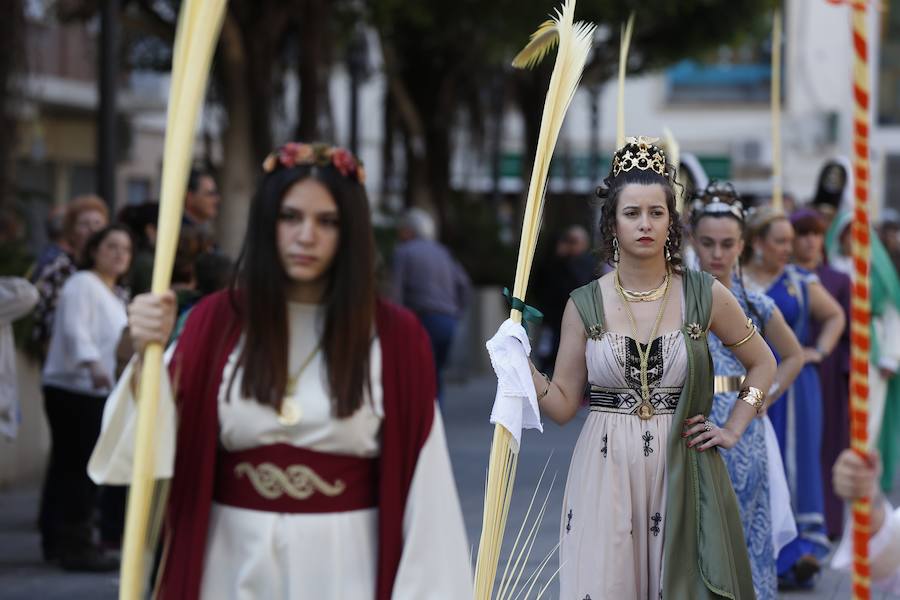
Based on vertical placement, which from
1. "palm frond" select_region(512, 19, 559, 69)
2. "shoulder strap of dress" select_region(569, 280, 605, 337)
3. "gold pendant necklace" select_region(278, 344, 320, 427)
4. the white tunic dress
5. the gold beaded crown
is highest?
"palm frond" select_region(512, 19, 559, 69)

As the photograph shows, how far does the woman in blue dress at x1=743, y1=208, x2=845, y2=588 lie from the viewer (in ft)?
25.7

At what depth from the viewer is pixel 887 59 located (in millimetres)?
39906

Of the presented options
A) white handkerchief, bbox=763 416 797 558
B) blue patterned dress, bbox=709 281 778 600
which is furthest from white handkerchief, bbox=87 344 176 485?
white handkerchief, bbox=763 416 797 558

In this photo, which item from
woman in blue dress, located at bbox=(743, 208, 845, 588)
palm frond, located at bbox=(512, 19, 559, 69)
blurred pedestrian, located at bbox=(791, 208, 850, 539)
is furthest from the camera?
blurred pedestrian, located at bbox=(791, 208, 850, 539)

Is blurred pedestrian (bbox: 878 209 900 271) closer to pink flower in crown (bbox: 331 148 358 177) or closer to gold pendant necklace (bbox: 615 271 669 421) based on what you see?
gold pendant necklace (bbox: 615 271 669 421)

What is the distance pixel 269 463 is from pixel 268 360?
221mm

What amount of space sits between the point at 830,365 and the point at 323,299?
6.61 metres

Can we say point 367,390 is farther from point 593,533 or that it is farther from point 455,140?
point 455,140

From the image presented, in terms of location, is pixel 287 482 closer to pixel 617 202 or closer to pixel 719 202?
pixel 617 202

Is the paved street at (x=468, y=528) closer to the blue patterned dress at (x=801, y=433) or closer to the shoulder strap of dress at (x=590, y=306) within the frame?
the blue patterned dress at (x=801, y=433)

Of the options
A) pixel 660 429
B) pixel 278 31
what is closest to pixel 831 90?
pixel 278 31

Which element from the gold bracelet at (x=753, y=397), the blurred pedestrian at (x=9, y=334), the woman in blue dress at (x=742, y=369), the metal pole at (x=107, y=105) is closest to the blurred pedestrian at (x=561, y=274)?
the metal pole at (x=107, y=105)

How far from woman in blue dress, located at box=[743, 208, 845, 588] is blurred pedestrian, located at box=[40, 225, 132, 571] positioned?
3.12 metres

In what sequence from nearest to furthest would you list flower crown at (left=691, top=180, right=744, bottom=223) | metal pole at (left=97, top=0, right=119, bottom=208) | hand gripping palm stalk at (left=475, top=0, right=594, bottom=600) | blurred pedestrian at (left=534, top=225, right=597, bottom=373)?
hand gripping palm stalk at (left=475, top=0, right=594, bottom=600) < flower crown at (left=691, top=180, right=744, bottom=223) < metal pole at (left=97, top=0, right=119, bottom=208) < blurred pedestrian at (left=534, top=225, right=597, bottom=373)
